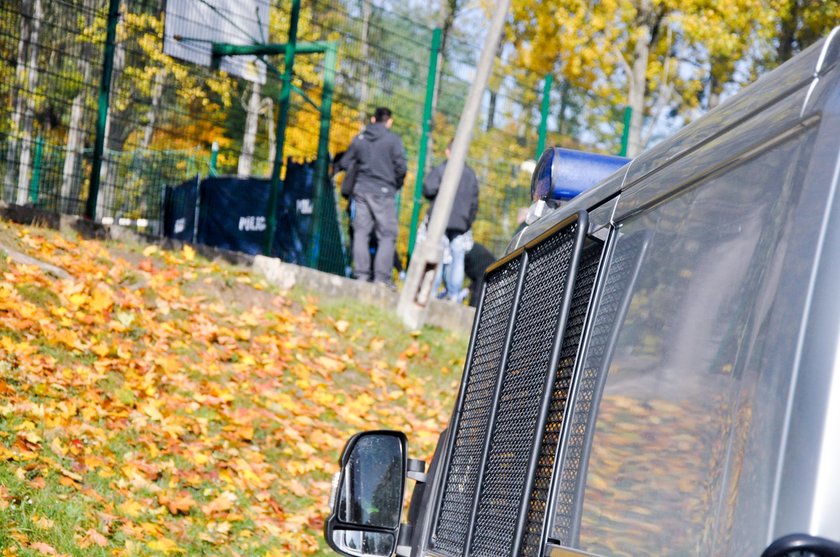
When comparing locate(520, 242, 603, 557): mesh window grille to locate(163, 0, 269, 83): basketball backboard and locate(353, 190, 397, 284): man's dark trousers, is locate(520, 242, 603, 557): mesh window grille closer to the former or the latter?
locate(163, 0, 269, 83): basketball backboard

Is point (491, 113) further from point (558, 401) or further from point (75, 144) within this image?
point (558, 401)

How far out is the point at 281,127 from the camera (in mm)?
12469

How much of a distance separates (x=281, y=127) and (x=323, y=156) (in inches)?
22.8

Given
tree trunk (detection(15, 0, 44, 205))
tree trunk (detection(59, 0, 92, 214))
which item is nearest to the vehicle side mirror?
tree trunk (detection(15, 0, 44, 205))

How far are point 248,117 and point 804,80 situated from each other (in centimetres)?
1115

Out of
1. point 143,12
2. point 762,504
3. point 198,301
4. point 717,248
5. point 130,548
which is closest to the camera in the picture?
point 762,504

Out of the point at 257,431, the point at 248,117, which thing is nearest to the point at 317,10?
the point at 248,117

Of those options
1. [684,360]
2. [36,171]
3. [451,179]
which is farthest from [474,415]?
[451,179]

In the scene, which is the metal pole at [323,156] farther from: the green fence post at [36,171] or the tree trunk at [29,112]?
the tree trunk at [29,112]

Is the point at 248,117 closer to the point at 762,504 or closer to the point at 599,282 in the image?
the point at 599,282

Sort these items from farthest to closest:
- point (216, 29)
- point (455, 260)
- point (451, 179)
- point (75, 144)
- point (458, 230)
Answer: point (455, 260)
point (458, 230)
point (216, 29)
point (451, 179)
point (75, 144)

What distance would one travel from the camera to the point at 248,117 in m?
12.4

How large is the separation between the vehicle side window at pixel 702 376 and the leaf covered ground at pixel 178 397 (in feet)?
12.9

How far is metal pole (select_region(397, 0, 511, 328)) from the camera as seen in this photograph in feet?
39.4
